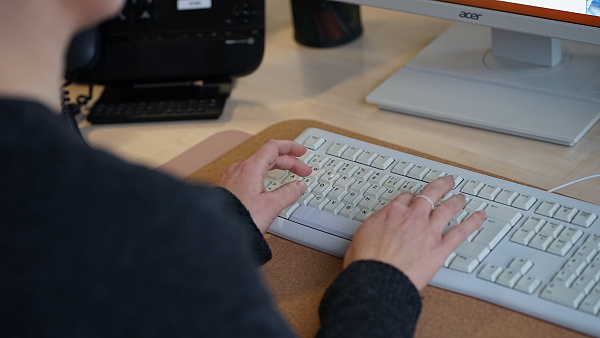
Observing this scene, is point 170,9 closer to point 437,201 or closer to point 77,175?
point 437,201

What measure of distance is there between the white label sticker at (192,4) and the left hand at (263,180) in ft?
1.15

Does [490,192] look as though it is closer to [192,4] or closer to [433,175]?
[433,175]

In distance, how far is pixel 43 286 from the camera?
1.52 ft


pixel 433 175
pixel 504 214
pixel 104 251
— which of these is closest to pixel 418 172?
pixel 433 175

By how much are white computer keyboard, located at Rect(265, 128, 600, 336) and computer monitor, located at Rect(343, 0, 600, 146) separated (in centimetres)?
15

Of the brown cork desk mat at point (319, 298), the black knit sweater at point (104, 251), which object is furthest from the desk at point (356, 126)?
the black knit sweater at point (104, 251)

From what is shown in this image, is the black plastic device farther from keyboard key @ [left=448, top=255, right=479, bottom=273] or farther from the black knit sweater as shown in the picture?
the black knit sweater

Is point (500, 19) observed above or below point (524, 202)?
above

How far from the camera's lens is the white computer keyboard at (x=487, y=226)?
0.67 meters

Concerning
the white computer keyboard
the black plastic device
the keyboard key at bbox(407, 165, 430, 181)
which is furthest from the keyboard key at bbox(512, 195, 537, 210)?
the black plastic device

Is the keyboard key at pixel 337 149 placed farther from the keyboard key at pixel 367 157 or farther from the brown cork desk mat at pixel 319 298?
the brown cork desk mat at pixel 319 298

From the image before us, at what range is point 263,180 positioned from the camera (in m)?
0.82

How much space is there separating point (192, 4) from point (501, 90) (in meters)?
0.47

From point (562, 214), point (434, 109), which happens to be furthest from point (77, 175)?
point (434, 109)
